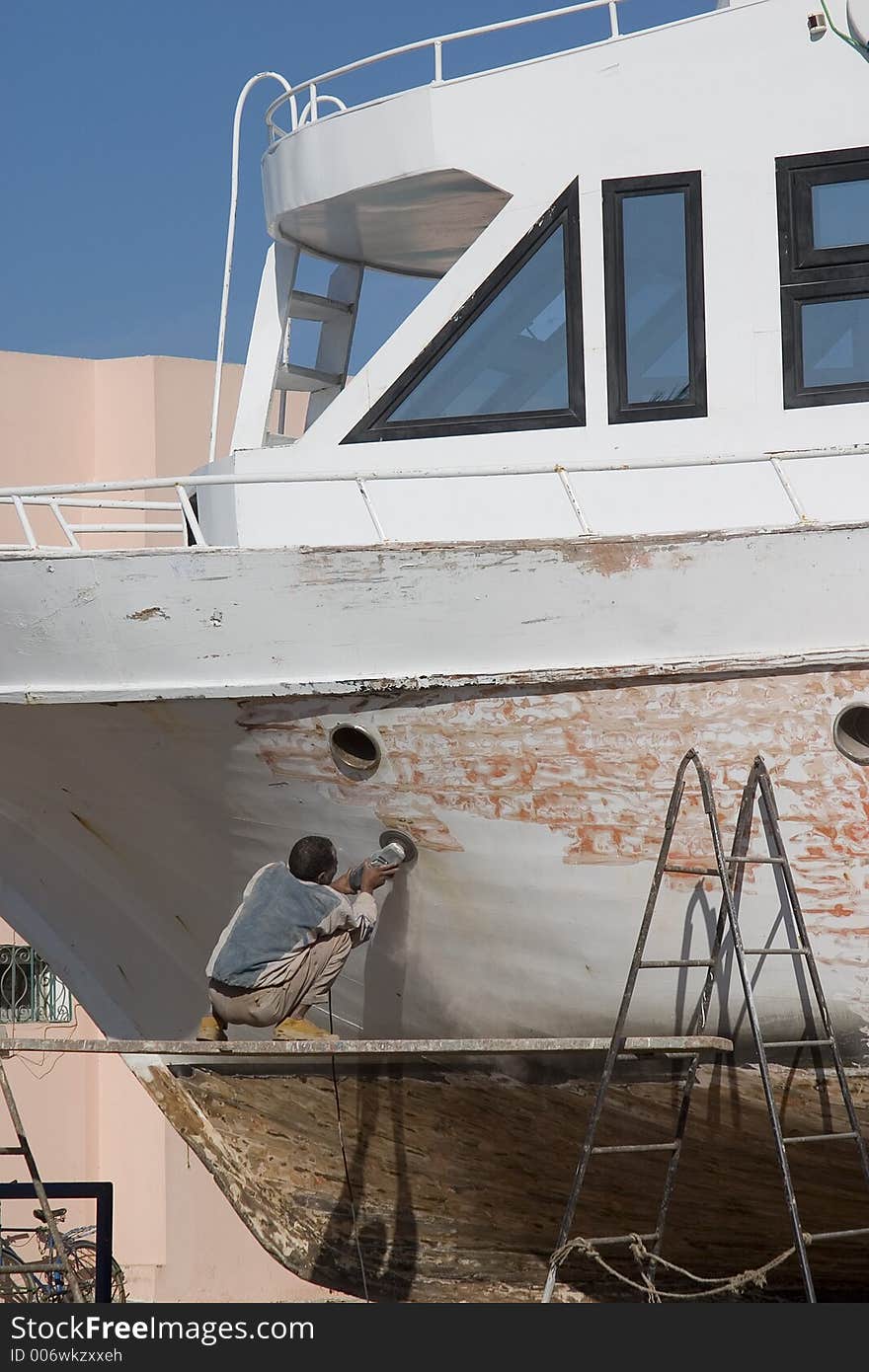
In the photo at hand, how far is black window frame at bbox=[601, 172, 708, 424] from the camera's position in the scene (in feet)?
21.1

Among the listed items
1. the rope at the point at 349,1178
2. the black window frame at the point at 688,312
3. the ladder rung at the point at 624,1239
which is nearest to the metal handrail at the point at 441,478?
the black window frame at the point at 688,312

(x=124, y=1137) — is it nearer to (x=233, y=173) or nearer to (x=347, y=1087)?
(x=347, y=1087)

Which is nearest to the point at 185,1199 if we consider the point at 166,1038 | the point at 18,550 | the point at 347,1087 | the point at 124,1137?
the point at 124,1137

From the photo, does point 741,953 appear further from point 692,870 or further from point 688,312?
point 688,312

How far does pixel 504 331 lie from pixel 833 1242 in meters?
3.93

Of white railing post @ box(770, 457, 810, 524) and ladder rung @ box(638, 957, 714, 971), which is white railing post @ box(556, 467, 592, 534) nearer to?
white railing post @ box(770, 457, 810, 524)

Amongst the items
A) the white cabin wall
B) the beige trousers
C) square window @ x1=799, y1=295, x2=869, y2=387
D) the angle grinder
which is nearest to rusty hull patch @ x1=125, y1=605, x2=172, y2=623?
the white cabin wall

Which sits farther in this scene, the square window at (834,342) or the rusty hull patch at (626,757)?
the square window at (834,342)

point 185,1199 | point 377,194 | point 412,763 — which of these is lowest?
point 185,1199

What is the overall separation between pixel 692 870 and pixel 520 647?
3.21 ft

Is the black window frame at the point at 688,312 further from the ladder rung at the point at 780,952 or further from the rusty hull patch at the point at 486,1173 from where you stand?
the rusty hull patch at the point at 486,1173

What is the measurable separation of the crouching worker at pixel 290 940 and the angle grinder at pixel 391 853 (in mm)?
25

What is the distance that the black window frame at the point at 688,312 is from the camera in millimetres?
6426

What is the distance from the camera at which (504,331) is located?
655 centimetres
